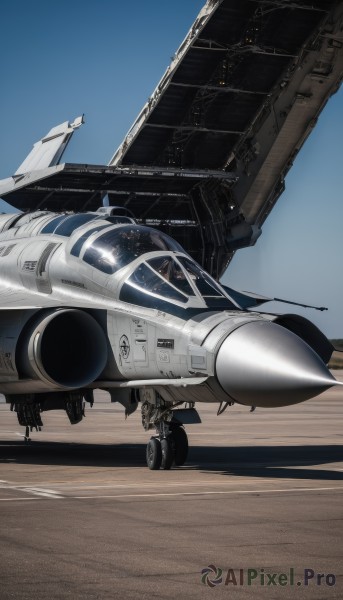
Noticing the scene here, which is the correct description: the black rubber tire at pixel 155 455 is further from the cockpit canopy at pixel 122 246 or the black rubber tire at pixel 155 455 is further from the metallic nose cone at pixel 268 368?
the cockpit canopy at pixel 122 246

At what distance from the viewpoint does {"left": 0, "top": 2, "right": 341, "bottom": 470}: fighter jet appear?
37.4ft

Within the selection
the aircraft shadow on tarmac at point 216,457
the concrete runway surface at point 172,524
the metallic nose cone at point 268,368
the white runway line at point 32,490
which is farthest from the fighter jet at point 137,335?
the white runway line at point 32,490

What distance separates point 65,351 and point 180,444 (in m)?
2.01

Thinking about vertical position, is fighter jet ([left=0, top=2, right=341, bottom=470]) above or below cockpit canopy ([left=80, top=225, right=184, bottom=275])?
below

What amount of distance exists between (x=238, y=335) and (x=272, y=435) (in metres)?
9.91

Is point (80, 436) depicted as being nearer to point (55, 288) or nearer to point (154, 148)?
point (55, 288)

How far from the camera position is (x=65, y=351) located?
14219 mm

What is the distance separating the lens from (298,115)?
27.1 metres

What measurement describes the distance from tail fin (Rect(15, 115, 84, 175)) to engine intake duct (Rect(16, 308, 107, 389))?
11616 mm

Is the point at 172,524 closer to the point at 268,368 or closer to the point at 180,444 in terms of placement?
the point at 268,368

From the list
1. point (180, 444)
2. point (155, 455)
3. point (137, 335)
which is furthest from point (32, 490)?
point (180, 444)

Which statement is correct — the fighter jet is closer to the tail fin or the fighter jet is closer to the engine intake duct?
the engine intake duct

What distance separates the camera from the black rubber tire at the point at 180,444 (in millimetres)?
13672

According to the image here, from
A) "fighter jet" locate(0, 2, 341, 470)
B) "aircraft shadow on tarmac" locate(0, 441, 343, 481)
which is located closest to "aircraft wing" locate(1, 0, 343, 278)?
"aircraft shadow on tarmac" locate(0, 441, 343, 481)
